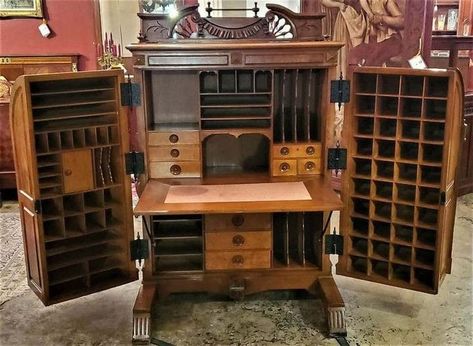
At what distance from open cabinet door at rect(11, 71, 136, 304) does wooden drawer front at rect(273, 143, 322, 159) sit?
735 mm

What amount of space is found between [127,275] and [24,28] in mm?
3355

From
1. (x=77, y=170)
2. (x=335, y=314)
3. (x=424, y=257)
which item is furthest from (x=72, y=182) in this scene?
(x=424, y=257)

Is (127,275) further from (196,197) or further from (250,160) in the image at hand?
(250,160)

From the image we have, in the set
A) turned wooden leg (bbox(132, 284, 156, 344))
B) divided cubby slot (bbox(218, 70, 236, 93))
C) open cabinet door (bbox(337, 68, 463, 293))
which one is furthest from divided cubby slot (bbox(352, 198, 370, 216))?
turned wooden leg (bbox(132, 284, 156, 344))

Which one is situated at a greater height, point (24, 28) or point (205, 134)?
point (24, 28)

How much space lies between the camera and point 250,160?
9.48ft

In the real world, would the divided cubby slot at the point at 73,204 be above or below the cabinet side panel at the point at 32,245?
above

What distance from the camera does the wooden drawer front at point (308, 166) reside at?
2.70 metres

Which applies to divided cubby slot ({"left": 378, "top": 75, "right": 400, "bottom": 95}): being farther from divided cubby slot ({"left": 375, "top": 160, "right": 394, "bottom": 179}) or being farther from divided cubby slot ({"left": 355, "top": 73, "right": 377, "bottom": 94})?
divided cubby slot ({"left": 375, "top": 160, "right": 394, "bottom": 179})

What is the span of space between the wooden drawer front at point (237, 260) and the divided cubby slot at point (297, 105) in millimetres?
573

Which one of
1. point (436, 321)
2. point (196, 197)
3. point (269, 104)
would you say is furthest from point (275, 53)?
point (436, 321)

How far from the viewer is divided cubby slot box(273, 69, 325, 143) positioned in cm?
271

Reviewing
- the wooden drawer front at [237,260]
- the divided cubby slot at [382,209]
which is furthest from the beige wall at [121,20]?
the divided cubby slot at [382,209]

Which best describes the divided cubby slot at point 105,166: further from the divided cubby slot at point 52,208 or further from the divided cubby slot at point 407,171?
the divided cubby slot at point 407,171
